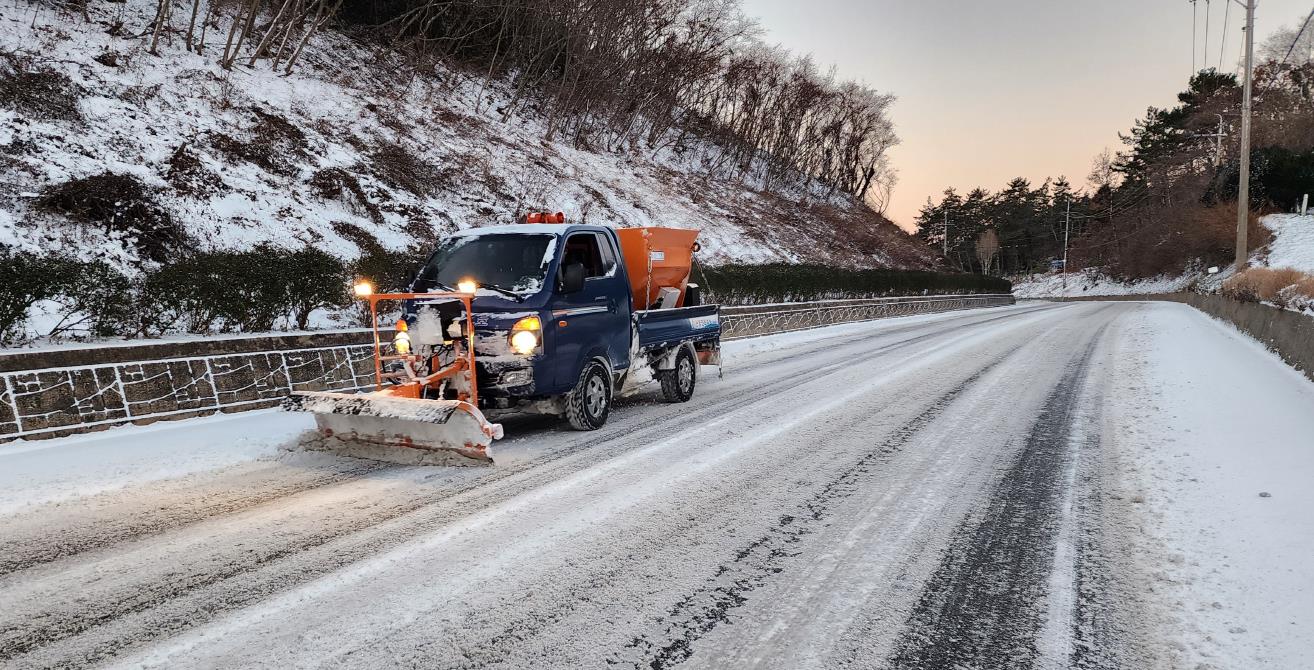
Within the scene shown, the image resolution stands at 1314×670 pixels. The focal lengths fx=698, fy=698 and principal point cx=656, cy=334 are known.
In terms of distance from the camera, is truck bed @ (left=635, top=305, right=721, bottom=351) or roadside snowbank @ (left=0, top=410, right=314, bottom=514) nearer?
roadside snowbank @ (left=0, top=410, right=314, bottom=514)

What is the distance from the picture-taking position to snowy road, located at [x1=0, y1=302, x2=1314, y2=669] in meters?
2.96

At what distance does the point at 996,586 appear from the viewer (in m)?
3.52

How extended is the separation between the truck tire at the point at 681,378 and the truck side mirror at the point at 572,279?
2.53 meters

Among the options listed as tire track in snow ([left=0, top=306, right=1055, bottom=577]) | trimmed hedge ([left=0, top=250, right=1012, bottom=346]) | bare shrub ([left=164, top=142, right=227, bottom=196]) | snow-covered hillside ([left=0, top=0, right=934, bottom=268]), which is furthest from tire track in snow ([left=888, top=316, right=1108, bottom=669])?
bare shrub ([left=164, top=142, right=227, bottom=196])

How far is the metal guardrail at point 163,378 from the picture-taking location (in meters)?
6.71

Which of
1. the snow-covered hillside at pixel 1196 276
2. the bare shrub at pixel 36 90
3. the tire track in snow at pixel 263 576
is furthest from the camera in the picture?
the snow-covered hillside at pixel 1196 276

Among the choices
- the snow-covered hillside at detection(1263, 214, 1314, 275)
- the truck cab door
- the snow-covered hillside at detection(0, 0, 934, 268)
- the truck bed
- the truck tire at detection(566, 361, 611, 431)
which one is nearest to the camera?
the truck cab door

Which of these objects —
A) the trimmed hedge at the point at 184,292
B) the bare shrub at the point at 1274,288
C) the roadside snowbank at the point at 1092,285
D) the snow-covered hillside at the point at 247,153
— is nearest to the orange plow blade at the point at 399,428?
the trimmed hedge at the point at 184,292

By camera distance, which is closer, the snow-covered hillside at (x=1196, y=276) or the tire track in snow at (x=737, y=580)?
the tire track in snow at (x=737, y=580)

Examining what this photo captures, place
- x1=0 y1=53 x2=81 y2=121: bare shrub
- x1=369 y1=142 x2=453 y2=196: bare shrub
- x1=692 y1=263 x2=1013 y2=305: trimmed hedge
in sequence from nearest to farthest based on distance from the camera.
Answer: x1=0 y1=53 x2=81 y2=121: bare shrub, x1=692 y1=263 x2=1013 y2=305: trimmed hedge, x1=369 y1=142 x2=453 y2=196: bare shrub

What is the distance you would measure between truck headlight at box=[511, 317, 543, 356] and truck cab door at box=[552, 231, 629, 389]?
0.30 m

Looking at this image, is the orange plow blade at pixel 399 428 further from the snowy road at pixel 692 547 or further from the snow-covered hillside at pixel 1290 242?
the snow-covered hillside at pixel 1290 242

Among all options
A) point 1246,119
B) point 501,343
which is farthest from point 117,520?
point 1246,119

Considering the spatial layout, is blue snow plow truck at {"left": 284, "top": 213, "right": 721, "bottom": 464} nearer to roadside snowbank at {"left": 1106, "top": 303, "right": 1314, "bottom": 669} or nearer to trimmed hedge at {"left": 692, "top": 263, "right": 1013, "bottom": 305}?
roadside snowbank at {"left": 1106, "top": 303, "right": 1314, "bottom": 669}
